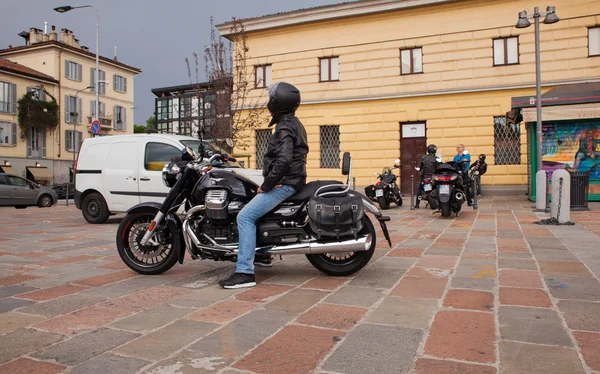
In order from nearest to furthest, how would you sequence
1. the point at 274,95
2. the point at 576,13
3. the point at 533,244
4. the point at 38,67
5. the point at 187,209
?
the point at 274,95, the point at 187,209, the point at 533,244, the point at 576,13, the point at 38,67

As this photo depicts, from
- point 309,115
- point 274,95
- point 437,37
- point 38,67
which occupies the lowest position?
point 274,95

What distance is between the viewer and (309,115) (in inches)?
904

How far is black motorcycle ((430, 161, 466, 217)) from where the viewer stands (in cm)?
1050

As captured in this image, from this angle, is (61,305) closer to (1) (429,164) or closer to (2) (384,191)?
(1) (429,164)

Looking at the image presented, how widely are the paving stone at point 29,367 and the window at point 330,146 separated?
20.0 meters

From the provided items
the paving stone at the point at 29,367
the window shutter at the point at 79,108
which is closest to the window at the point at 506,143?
the paving stone at the point at 29,367

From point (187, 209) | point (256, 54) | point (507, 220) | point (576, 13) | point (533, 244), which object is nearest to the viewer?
point (187, 209)

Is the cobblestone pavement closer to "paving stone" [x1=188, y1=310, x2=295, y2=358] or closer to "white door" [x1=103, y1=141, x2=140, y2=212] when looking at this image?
"paving stone" [x1=188, y1=310, x2=295, y2=358]

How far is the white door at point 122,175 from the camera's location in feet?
34.8

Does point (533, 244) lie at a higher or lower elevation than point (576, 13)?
lower

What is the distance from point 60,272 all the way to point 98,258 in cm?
94

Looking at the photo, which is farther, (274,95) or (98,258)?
(98,258)

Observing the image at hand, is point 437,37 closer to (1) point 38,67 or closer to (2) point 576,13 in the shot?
(2) point 576,13

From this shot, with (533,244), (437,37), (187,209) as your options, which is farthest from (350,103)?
(187,209)
